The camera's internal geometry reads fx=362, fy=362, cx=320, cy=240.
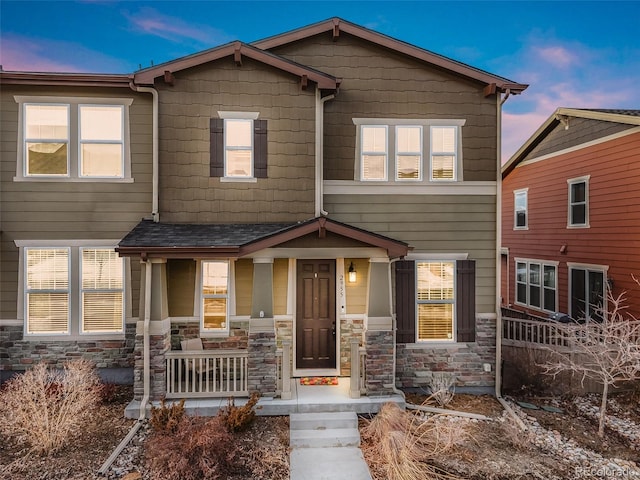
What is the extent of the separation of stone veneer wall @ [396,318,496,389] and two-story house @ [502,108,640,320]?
4096mm

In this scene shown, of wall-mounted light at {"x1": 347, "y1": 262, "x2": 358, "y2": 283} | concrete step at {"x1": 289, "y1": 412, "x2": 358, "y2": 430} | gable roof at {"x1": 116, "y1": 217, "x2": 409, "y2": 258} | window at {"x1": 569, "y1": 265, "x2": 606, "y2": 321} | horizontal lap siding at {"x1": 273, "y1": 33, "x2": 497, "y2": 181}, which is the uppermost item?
horizontal lap siding at {"x1": 273, "y1": 33, "x2": 497, "y2": 181}

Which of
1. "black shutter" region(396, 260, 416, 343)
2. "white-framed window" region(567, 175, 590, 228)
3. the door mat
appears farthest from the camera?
"white-framed window" region(567, 175, 590, 228)

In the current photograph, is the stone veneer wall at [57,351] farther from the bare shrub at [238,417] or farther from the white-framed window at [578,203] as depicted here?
the white-framed window at [578,203]

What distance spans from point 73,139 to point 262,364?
19.7 feet

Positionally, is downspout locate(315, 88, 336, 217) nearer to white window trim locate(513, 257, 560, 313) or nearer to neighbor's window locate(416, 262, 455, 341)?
neighbor's window locate(416, 262, 455, 341)

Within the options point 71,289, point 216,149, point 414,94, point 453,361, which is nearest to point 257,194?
point 216,149

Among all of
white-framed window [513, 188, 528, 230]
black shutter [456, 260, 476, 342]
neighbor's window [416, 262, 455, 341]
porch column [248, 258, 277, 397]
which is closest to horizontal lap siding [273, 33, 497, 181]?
black shutter [456, 260, 476, 342]

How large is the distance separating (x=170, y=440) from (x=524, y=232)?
1338cm

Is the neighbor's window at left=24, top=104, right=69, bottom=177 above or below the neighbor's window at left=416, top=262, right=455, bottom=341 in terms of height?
above

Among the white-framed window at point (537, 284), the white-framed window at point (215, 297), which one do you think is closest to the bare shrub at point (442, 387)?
the white-framed window at point (215, 297)

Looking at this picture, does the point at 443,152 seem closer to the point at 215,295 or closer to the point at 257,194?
the point at 257,194

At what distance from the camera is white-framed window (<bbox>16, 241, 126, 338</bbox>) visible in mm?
7445

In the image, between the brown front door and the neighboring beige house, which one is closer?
the neighboring beige house

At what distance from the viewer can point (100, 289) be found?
24.7 feet
